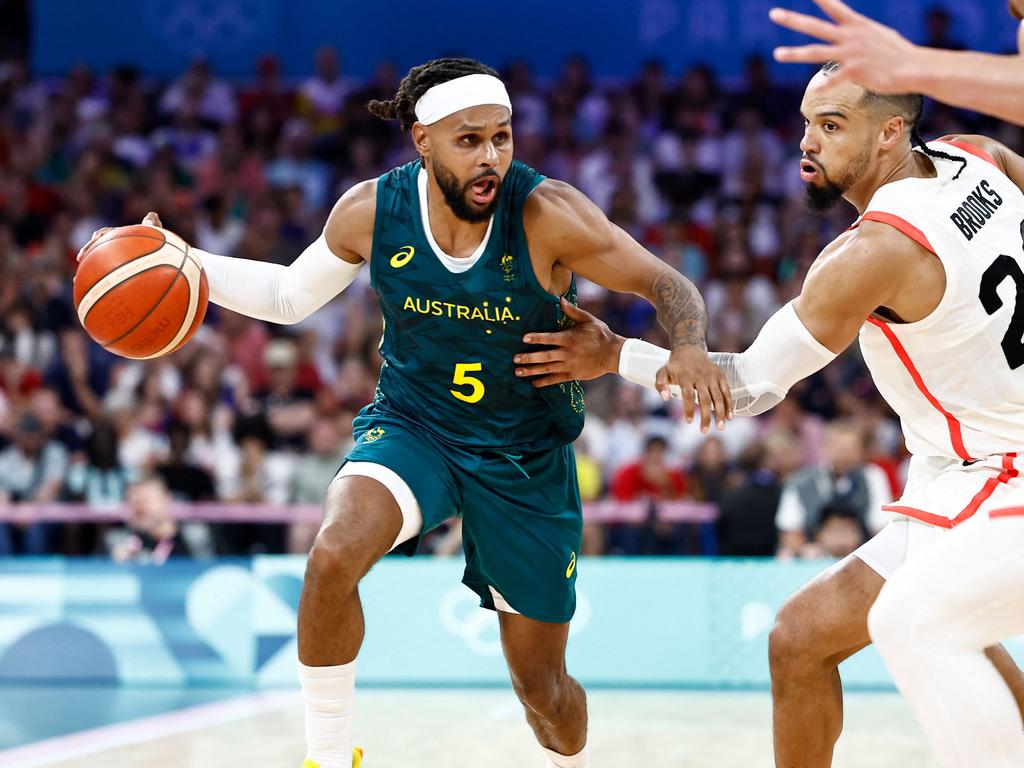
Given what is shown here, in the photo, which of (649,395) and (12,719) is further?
(649,395)

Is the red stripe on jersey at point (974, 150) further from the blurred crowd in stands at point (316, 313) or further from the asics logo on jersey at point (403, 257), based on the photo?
the blurred crowd in stands at point (316, 313)

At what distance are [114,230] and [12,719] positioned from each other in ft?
12.1

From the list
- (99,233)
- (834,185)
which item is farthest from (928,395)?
(99,233)

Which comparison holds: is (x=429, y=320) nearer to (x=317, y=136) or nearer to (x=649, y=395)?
(x=649, y=395)

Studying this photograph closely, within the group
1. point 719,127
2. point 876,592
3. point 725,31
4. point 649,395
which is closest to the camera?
point 876,592

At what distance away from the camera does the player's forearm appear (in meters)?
3.09

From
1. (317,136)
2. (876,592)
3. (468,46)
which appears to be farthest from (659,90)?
(876,592)

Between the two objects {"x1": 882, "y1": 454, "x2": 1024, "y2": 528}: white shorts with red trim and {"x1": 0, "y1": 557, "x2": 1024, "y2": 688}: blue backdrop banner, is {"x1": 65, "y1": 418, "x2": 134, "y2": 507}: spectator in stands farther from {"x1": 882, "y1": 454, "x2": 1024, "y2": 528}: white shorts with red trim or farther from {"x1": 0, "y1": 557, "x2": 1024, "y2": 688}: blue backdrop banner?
{"x1": 882, "y1": 454, "x2": 1024, "y2": 528}: white shorts with red trim

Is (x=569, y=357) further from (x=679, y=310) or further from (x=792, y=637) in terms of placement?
(x=792, y=637)

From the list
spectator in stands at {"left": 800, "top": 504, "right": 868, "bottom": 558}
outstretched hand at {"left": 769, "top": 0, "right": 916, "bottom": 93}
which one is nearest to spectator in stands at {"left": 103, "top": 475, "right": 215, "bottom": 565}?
spectator in stands at {"left": 800, "top": 504, "right": 868, "bottom": 558}

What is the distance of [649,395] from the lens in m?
11.1

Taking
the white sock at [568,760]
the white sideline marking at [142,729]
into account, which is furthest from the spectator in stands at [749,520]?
the white sock at [568,760]

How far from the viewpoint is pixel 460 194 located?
16.0ft

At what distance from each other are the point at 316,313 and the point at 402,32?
4.58 meters
